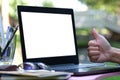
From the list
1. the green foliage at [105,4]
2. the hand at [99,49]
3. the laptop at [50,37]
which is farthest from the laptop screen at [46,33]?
the green foliage at [105,4]

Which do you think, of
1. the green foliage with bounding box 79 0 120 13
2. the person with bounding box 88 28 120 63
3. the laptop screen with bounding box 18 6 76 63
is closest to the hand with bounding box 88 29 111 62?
the person with bounding box 88 28 120 63

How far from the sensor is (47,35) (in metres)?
1.34

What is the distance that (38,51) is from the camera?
1271mm

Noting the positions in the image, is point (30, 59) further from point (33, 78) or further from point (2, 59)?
point (33, 78)

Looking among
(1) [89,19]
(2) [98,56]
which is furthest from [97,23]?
(2) [98,56]

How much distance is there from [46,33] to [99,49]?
0.23 meters

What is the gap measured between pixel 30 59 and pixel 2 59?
115 mm

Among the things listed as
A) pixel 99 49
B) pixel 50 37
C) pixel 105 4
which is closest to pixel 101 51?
pixel 99 49

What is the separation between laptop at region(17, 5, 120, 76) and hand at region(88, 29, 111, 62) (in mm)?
35

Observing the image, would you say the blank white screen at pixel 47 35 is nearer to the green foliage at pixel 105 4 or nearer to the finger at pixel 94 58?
the finger at pixel 94 58

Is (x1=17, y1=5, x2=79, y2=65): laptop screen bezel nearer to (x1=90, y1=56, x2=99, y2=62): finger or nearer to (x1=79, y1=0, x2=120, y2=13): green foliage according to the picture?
(x1=90, y1=56, x2=99, y2=62): finger

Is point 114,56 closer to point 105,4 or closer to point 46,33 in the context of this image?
point 46,33

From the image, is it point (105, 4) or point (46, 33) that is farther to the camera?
point (105, 4)

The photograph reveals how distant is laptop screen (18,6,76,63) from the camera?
4.07 feet
